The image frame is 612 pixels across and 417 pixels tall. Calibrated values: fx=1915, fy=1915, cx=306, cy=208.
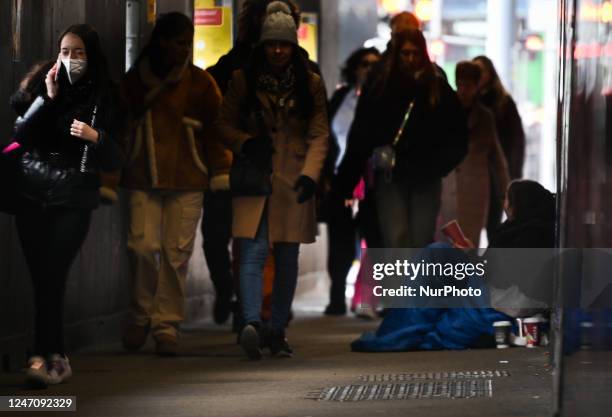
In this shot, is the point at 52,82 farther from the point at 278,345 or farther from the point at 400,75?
the point at 400,75

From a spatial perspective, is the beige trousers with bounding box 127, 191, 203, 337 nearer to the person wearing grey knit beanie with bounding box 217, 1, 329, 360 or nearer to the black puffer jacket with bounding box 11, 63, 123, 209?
the person wearing grey knit beanie with bounding box 217, 1, 329, 360

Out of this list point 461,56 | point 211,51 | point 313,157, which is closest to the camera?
point 313,157

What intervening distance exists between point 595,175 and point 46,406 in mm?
2571

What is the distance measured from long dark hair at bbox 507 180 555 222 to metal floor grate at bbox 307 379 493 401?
8.26ft

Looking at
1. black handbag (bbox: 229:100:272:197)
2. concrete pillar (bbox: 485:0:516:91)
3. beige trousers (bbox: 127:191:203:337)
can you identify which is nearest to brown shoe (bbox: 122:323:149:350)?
beige trousers (bbox: 127:191:203:337)

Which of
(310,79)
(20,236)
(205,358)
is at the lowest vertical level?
(205,358)

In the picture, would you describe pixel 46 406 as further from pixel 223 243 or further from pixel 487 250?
pixel 223 243

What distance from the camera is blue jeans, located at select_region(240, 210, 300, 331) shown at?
10.4 m

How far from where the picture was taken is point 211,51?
1405 cm

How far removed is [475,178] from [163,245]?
4098 millimetres

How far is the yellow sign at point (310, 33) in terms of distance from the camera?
18297 millimetres

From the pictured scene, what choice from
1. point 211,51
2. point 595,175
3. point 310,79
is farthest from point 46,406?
point 211,51

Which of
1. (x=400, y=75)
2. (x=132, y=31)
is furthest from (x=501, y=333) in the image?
(x=132, y=31)

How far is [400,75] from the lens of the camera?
41.4ft
